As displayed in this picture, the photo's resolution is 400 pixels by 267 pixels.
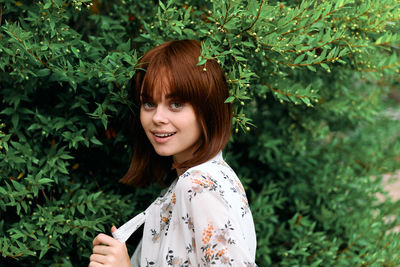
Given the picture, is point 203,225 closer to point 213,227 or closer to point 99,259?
point 213,227

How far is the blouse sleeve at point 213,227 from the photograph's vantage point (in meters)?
1.49

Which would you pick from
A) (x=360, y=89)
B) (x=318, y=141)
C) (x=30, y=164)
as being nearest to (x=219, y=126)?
(x=30, y=164)

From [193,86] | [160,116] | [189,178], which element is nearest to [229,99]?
[193,86]

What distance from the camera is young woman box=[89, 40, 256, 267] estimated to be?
4.96 feet

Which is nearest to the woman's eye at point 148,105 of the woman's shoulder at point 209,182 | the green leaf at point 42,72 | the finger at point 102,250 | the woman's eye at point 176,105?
the woman's eye at point 176,105

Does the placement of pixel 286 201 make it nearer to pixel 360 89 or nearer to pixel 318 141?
pixel 318 141

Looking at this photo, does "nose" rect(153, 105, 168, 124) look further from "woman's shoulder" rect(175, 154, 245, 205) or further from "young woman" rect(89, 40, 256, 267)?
"woman's shoulder" rect(175, 154, 245, 205)

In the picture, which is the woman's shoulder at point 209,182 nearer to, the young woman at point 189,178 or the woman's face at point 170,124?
the young woman at point 189,178

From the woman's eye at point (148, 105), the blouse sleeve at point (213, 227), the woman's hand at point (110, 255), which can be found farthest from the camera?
the woman's eye at point (148, 105)

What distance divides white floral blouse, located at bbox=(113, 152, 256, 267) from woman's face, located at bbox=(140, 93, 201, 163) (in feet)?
0.52

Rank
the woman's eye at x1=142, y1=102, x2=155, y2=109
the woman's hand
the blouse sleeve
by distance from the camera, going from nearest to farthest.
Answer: the blouse sleeve < the woman's hand < the woman's eye at x1=142, y1=102, x2=155, y2=109

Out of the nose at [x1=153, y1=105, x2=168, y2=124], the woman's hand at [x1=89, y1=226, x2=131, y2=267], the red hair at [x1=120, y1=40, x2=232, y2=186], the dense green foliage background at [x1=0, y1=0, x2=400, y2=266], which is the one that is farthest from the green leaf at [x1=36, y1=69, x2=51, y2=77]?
the woman's hand at [x1=89, y1=226, x2=131, y2=267]

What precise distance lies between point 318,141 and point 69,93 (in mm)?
1844

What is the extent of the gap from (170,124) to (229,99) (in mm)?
247
